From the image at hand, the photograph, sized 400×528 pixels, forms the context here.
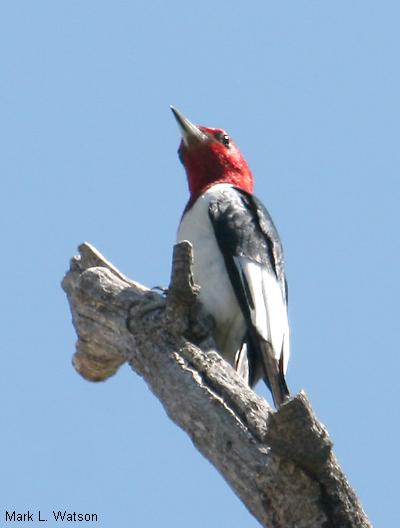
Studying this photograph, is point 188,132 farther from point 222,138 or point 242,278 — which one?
point 242,278

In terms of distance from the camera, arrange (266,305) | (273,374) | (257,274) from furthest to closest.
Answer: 1. (257,274)
2. (266,305)
3. (273,374)

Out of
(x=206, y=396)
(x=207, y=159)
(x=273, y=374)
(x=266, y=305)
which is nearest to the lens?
(x=206, y=396)

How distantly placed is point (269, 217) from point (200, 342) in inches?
68.0

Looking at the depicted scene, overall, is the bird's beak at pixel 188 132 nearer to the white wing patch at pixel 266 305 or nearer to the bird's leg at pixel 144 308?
the white wing patch at pixel 266 305

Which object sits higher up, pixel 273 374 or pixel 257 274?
pixel 257 274

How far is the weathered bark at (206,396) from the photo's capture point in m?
4.57

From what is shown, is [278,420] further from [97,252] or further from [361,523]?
[97,252]

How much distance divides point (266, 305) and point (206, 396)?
1540 millimetres

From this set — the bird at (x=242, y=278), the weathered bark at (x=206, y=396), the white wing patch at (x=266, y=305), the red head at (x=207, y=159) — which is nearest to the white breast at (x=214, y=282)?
the bird at (x=242, y=278)

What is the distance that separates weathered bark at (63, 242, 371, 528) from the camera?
457 cm

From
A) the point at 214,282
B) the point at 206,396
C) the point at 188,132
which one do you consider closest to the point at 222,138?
the point at 188,132

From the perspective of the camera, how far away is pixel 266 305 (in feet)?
22.4

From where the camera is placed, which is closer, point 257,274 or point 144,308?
point 144,308

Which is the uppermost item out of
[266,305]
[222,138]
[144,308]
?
[222,138]
